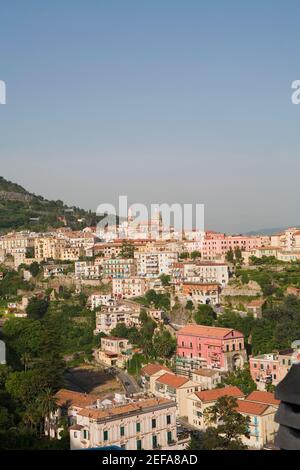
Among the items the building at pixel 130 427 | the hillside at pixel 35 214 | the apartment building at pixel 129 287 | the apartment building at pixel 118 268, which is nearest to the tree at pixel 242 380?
the building at pixel 130 427

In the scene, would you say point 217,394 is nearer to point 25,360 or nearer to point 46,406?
point 46,406

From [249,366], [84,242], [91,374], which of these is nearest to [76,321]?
[91,374]

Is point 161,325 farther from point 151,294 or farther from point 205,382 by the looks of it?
point 205,382

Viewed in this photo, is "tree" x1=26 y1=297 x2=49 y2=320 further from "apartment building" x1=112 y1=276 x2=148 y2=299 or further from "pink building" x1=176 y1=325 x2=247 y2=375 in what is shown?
"pink building" x1=176 y1=325 x2=247 y2=375

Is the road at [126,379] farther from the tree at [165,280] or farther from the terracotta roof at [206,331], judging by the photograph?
the tree at [165,280]

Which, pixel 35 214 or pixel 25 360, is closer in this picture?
pixel 25 360

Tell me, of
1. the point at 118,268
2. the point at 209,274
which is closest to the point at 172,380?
the point at 209,274
